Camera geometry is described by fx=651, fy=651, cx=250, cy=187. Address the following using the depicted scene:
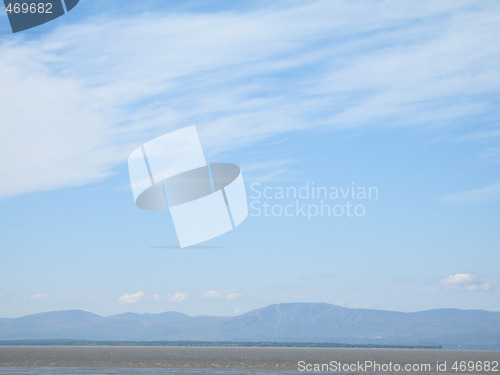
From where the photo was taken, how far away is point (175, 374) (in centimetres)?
9175

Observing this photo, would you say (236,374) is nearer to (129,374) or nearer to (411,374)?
(129,374)

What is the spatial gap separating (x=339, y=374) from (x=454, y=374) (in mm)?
28970

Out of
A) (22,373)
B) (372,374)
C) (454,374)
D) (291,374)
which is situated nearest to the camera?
(22,373)

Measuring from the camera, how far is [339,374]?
10244 cm

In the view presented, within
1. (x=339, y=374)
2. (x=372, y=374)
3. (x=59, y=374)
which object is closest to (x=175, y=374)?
(x=59, y=374)

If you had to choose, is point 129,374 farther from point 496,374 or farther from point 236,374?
point 496,374

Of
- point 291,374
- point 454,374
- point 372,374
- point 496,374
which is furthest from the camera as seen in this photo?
point 496,374

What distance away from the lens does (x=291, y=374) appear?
9719 centimetres

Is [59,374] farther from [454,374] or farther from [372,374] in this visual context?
[454,374]

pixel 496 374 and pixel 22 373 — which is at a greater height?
pixel 22 373

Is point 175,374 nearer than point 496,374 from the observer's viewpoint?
Yes

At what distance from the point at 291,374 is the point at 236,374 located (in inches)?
350

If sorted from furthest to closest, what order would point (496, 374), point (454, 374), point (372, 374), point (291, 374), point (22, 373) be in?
point (496, 374), point (454, 374), point (372, 374), point (291, 374), point (22, 373)

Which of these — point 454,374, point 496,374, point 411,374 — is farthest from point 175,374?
point 496,374
